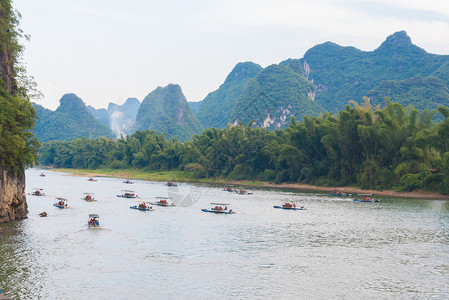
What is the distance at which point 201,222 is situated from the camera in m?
52.4

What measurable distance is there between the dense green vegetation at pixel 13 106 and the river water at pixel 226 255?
661 cm

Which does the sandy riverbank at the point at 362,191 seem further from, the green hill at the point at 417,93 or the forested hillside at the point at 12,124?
the green hill at the point at 417,93

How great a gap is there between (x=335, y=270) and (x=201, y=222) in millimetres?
22717

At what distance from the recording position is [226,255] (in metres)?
36.0

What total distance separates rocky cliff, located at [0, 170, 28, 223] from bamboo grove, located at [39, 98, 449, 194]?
62397 mm

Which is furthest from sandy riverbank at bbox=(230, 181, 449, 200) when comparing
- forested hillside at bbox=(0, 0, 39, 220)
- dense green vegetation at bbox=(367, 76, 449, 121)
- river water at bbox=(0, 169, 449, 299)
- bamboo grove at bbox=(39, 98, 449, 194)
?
dense green vegetation at bbox=(367, 76, 449, 121)

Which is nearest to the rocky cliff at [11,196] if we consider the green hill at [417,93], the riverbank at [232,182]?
the riverbank at [232,182]

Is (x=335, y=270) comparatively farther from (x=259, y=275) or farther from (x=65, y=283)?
(x=65, y=283)

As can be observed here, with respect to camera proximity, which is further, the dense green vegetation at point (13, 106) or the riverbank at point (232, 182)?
the riverbank at point (232, 182)

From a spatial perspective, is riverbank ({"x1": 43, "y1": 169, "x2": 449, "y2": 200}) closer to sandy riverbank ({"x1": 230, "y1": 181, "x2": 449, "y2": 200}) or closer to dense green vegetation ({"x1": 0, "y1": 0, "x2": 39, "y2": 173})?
sandy riverbank ({"x1": 230, "y1": 181, "x2": 449, "y2": 200})

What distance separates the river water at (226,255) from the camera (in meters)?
27.3

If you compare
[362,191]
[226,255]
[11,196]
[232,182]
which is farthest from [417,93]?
[11,196]

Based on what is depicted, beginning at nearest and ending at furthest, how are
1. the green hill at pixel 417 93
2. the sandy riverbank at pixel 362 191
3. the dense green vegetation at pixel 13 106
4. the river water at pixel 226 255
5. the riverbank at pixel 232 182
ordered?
the river water at pixel 226 255, the dense green vegetation at pixel 13 106, the sandy riverbank at pixel 362 191, the riverbank at pixel 232 182, the green hill at pixel 417 93

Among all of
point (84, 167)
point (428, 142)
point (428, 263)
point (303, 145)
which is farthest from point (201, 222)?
point (84, 167)
